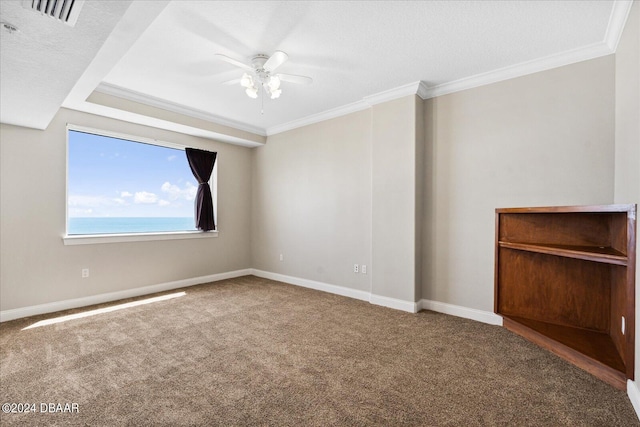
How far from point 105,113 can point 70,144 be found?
1.95 ft

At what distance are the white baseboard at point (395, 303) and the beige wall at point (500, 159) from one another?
289 mm

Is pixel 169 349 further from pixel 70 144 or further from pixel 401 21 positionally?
pixel 401 21

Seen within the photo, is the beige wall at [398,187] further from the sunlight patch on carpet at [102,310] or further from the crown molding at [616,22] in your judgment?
the sunlight patch on carpet at [102,310]

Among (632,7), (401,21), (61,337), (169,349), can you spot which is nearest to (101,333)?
(61,337)

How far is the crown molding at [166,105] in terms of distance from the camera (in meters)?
3.58

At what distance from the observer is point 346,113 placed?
14.5 ft

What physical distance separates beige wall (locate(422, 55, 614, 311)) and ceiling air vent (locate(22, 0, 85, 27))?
11.2 feet

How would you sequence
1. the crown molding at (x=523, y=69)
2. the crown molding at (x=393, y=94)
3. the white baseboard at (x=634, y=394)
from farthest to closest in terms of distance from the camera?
the crown molding at (x=393, y=94), the crown molding at (x=523, y=69), the white baseboard at (x=634, y=394)

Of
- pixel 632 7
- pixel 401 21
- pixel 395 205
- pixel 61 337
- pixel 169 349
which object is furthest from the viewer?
pixel 395 205

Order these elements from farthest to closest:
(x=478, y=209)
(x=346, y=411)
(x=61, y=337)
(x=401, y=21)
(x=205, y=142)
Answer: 1. (x=205, y=142)
2. (x=478, y=209)
3. (x=61, y=337)
4. (x=401, y=21)
5. (x=346, y=411)

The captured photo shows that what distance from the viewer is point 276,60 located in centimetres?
255

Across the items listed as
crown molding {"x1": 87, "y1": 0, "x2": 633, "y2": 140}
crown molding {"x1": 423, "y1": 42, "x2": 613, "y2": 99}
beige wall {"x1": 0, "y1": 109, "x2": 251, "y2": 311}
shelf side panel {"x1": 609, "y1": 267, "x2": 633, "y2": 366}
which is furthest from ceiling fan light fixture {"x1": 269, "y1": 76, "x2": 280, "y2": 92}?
shelf side panel {"x1": 609, "y1": 267, "x2": 633, "y2": 366}

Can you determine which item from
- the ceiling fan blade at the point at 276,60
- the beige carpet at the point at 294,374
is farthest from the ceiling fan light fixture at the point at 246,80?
the beige carpet at the point at 294,374

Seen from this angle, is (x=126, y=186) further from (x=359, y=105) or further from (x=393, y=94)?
(x=393, y=94)
